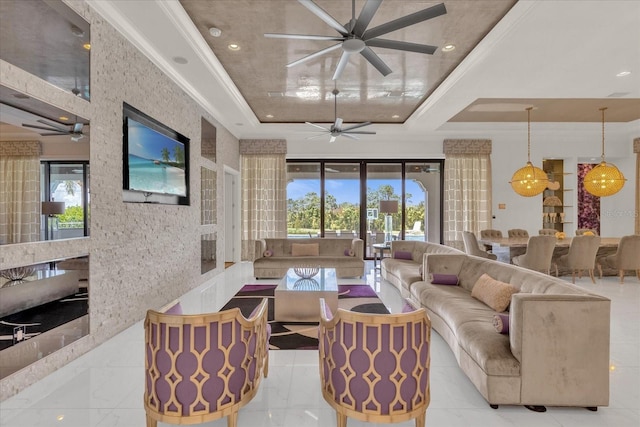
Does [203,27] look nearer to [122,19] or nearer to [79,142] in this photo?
[122,19]

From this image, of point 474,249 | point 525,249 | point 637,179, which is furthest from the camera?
point 637,179

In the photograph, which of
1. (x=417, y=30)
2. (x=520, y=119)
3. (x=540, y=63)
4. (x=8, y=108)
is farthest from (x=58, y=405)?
(x=520, y=119)

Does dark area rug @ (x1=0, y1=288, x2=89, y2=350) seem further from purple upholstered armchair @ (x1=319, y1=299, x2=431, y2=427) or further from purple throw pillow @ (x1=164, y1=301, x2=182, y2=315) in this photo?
purple upholstered armchair @ (x1=319, y1=299, x2=431, y2=427)

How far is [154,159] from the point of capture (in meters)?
4.37

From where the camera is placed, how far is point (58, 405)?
225 cm

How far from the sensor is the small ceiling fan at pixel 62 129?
106 inches

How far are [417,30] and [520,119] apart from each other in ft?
16.0

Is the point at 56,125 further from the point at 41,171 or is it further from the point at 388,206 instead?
the point at 388,206

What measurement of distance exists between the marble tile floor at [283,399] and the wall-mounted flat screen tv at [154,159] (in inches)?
73.3

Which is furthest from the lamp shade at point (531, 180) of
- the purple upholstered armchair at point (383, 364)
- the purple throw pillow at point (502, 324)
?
the purple upholstered armchair at point (383, 364)

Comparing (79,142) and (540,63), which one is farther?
(540,63)

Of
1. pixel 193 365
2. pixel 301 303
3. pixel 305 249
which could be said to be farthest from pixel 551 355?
pixel 305 249

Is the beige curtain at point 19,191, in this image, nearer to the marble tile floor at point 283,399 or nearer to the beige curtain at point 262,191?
the marble tile floor at point 283,399

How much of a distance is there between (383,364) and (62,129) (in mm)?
3201
